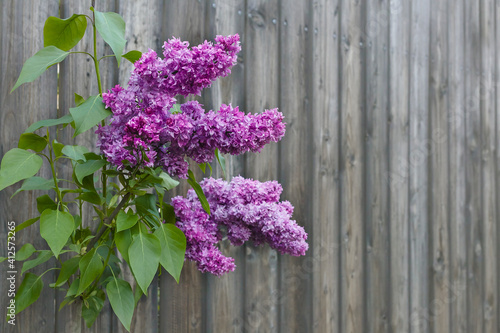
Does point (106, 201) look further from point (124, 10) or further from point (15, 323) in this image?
point (124, 10)

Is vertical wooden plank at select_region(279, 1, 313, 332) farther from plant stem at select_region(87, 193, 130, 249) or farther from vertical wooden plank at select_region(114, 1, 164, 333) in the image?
plant stem at select_region(87, 193, 130, 249)

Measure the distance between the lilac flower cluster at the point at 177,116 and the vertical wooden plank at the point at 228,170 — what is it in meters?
0.66

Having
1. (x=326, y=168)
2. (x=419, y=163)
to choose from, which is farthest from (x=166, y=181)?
(x=419, y=163)

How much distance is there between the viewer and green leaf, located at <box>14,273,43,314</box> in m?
1.22

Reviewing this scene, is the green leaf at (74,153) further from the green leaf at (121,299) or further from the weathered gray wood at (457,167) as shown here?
the weathered gray wood at (457,167)

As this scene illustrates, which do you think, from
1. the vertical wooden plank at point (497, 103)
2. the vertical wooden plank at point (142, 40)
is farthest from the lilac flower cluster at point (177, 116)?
the vertical wooden plank at point (497, 103)

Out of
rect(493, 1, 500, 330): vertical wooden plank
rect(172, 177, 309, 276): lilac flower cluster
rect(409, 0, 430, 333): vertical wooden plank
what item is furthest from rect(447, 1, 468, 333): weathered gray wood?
rect(172, 177, 309, 276): lilac flower cluster

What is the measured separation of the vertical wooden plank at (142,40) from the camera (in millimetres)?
1539

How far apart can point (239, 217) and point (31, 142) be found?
57cm

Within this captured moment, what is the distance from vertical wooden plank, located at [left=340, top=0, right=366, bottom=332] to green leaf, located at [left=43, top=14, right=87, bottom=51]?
1.20 meters

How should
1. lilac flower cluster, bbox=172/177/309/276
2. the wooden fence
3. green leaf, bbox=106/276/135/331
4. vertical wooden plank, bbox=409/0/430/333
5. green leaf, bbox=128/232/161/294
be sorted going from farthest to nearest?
vertical wooden plank, bbox=409/0/430/333 → the wooden fence → lilac flower cluster, bbox=172/177/309/276 → green leaf, bbox=106/276/135/331 → green leaf, bbox=128/232/161/294

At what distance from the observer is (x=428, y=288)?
2.35 m

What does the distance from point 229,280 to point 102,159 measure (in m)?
0.79

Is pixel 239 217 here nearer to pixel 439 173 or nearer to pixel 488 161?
pixel 439 173
